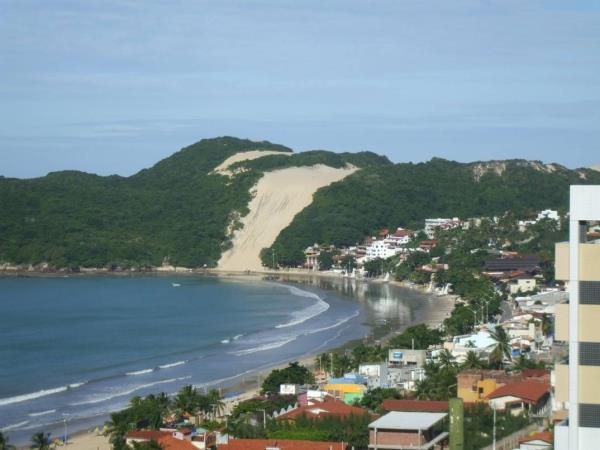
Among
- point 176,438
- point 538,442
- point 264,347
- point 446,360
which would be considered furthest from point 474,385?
point 264,347

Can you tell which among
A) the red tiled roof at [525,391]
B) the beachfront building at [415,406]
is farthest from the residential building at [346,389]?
the beachfront building at [415,406]

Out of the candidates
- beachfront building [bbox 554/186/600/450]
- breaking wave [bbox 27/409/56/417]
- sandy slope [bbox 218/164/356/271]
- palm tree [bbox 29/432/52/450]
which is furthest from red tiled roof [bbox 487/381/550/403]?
sandy slope [bbox 218/164/356/271]

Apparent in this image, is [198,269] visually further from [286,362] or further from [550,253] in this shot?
[286,362]

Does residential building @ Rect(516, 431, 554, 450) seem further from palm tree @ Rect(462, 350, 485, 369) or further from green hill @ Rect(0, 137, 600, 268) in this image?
green hill @ Rect(0, 137, 600, 268)

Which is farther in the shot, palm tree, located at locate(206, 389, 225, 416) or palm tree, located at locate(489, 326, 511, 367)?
palm tree, located at locate(489, 326, 511, 367)

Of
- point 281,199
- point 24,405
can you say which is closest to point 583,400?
point 24,405

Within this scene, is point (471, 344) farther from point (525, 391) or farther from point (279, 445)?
point (279, 445)
